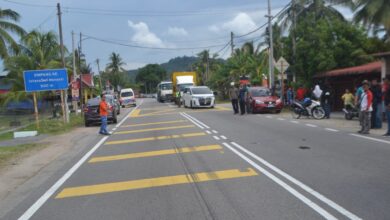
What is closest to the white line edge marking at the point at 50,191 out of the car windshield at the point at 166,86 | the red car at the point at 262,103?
the red car at the point at 262,103

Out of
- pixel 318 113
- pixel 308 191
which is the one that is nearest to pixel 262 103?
pixel 318 113

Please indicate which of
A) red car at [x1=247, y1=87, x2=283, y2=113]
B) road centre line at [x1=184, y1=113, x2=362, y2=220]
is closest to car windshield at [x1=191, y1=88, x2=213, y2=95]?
red car at [x1=247, y1=87, x2=283, y2=113]

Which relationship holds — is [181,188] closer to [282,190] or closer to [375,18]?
[282,190]

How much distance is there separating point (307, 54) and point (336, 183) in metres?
22.9

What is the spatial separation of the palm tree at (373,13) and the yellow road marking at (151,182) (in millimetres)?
21924

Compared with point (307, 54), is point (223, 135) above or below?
below

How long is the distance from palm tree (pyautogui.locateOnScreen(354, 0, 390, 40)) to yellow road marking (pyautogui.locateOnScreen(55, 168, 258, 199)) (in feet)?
71.9

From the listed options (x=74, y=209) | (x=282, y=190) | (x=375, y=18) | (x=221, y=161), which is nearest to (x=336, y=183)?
(x=282, y=190)

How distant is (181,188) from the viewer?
27.1 feet

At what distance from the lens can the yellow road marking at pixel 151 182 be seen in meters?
8.45

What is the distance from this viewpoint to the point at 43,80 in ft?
82.0

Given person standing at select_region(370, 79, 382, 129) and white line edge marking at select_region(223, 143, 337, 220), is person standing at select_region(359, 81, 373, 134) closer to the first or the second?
person standing at select_region(370, 79, 382, 129)

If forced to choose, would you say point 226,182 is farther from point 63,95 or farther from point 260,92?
point 63,95

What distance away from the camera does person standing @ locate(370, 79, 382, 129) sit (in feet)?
56.4
